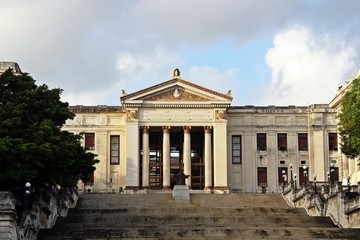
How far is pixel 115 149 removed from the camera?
3219 inches

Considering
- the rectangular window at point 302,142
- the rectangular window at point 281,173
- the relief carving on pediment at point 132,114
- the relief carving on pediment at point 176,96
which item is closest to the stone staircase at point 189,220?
the relief carving on pediment at point 132,114

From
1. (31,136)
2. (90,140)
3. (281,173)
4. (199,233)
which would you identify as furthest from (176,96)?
(31,136)

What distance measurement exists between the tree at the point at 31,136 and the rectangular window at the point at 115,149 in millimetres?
34694

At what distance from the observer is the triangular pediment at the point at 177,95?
261ft

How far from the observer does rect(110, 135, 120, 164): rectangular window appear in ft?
267

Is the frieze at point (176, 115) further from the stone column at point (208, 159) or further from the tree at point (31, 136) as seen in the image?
the tree at point (31, 136)

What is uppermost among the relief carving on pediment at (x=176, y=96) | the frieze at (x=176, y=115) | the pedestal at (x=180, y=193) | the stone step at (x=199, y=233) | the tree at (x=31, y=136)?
the relief carving on pediment at (x=176, y=96)

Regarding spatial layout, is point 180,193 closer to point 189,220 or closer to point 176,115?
point 189,220

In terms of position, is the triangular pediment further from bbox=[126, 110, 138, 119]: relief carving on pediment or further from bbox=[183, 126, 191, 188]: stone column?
bbox=[183, 126, 191, 188]: stone column

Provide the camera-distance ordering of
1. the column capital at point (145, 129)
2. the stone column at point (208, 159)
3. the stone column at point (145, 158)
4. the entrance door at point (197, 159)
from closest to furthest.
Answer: the stone column at point (145, 158) → the stone column at point (208, 159) → the column capital at point (145, 129) → the entrance door at point (197, 159)


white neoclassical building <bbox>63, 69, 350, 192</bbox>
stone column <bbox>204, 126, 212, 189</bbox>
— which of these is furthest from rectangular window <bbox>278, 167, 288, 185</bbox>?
stone column <bbox>204, 126, 212, 189</bbox>

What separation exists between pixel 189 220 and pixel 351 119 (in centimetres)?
1574

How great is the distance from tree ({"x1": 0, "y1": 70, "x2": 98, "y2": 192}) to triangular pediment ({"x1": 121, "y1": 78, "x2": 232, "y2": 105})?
109 feet

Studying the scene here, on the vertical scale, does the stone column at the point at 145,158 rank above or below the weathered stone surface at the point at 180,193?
above
